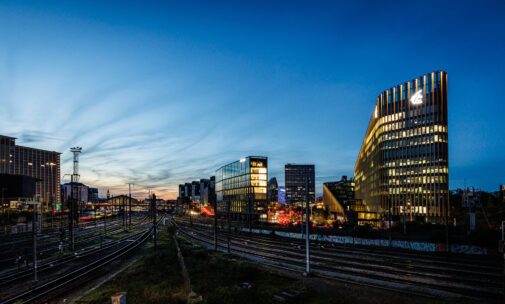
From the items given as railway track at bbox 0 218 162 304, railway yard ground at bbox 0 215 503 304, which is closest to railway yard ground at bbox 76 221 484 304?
railway yard ground at bbox 0 215 503 304

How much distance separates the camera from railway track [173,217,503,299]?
21.5 m

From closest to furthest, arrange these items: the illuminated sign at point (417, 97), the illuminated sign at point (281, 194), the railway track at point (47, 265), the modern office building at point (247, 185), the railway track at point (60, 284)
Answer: the railway track at point (60, 284) < the railway track at point (47, 265) < the illuminated sign at point (417, 97) < the illuminated sign at point (281, 194) < the modern office building at point (247, 185)

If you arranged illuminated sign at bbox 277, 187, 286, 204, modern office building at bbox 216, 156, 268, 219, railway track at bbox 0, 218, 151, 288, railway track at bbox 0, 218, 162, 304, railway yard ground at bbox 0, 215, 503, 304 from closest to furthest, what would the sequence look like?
railway yard ground at bbox 0, 215, 503, 304 → railway track at bbox 0, 218, 162, 304 → railway track at bbox 0, 218, 151, 288 → illuminated sign at bbox 277, 187, 286, 204 → modern office building at bbox 216, 156, 268, 219

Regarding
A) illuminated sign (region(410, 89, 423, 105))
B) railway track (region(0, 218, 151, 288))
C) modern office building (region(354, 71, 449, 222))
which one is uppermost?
illuminated sign (region(410, 89, 423, 105))

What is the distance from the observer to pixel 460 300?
1848cm

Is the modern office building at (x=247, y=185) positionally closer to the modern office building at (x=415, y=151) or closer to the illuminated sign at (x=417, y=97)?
the modern office building at (x=415, y=151)

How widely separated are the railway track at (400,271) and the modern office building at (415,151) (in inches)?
2425

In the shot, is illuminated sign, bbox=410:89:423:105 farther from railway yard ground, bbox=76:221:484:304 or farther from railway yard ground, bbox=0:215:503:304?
railway yard ground, bbox=76:221:484:304

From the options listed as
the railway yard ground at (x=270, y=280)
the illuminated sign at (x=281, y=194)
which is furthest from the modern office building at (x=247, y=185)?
the railway yard ground at (x=270, y=280)

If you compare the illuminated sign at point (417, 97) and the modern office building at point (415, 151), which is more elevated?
the illuminated sign at point (417, 97)

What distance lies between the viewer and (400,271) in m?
26.9

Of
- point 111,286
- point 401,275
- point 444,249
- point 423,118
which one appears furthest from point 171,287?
point 423,118

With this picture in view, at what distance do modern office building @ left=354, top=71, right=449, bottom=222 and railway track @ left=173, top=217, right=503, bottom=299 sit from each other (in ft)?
202

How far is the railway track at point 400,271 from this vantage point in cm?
2147
